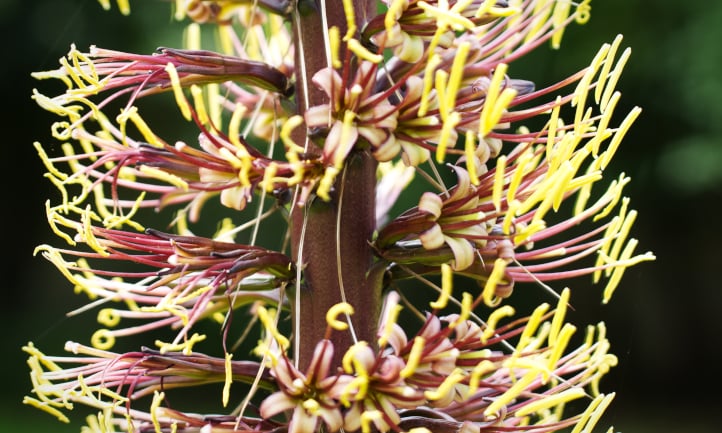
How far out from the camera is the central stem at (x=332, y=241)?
1.66 m

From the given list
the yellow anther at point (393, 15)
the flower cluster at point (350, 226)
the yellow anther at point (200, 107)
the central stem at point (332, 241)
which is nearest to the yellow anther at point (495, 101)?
Result: the flower cluster at point (350, 226)

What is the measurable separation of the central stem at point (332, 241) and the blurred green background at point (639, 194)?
406 centimetres

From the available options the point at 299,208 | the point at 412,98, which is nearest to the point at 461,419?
the point at 299,208

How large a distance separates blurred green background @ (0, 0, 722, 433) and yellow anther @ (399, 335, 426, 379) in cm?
445

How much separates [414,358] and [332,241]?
1.17 ft

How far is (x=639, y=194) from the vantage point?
8344mm

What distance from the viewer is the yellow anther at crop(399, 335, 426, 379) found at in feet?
4.53

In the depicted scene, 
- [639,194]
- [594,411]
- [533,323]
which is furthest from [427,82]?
[639,194]

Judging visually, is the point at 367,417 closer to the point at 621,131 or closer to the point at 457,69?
the point at 457,69

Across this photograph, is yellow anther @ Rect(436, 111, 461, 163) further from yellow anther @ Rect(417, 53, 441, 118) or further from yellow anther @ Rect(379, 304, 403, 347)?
yellow anther @ Rect(379, 304, 403, 347)

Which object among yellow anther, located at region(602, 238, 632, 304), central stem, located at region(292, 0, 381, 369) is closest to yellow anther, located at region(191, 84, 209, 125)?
central stem, located at region(292, 0, 381, 369)

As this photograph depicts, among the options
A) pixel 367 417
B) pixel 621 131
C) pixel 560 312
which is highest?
pixel 621 131

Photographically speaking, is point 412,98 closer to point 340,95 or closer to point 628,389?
point 340,95

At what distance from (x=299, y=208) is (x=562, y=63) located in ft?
17.2
